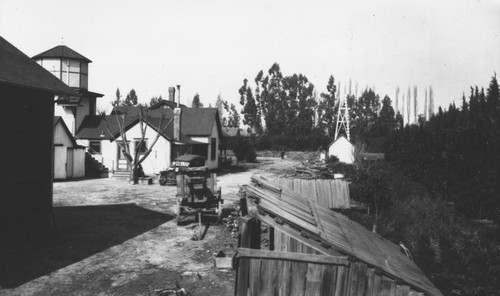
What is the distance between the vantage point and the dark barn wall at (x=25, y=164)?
32.9 feet

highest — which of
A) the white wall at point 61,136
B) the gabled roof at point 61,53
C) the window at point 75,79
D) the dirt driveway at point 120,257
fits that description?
the gabled roof at point 61,53

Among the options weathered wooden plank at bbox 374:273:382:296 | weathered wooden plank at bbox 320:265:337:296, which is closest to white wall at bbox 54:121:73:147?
weathered wooden plank at bbox 320:265:337:296

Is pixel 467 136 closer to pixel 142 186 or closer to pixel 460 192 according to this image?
pixel 460 192

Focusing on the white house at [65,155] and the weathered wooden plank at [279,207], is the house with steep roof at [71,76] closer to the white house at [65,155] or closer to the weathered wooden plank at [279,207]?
the white house at [65,155]

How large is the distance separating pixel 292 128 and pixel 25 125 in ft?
216

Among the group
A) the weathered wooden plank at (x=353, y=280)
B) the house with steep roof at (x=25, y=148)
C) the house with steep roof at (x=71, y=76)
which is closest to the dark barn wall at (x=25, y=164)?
the house with steep roof at (x=25, y=148)

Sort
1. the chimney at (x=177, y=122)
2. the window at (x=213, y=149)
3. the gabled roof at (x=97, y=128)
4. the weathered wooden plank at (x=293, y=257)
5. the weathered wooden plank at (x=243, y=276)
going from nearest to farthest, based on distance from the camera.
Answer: the weathered wooden plank at (x=293, y=257) < the weathered wooden plank at (x=243, y=276) < the chimney at (x=177, y=122) < the gabled roof at (x=97, y=128) < the window at (x=213, y=149)

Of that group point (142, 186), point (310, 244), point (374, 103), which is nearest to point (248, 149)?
point (142, 186)

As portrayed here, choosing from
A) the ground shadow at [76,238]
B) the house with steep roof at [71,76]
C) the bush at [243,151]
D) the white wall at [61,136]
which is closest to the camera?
the ground shadow at [76,238]

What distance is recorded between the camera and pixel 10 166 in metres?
10.1

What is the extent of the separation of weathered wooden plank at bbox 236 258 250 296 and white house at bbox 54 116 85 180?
2427 centimetres

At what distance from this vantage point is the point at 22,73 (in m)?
10.6

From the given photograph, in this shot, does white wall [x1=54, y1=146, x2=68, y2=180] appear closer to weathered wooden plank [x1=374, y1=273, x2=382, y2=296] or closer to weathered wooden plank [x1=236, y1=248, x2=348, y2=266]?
weathered wooden plank [x1=236, y1=248, x2=348, y2=266]

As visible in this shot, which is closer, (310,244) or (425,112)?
(310,244)
